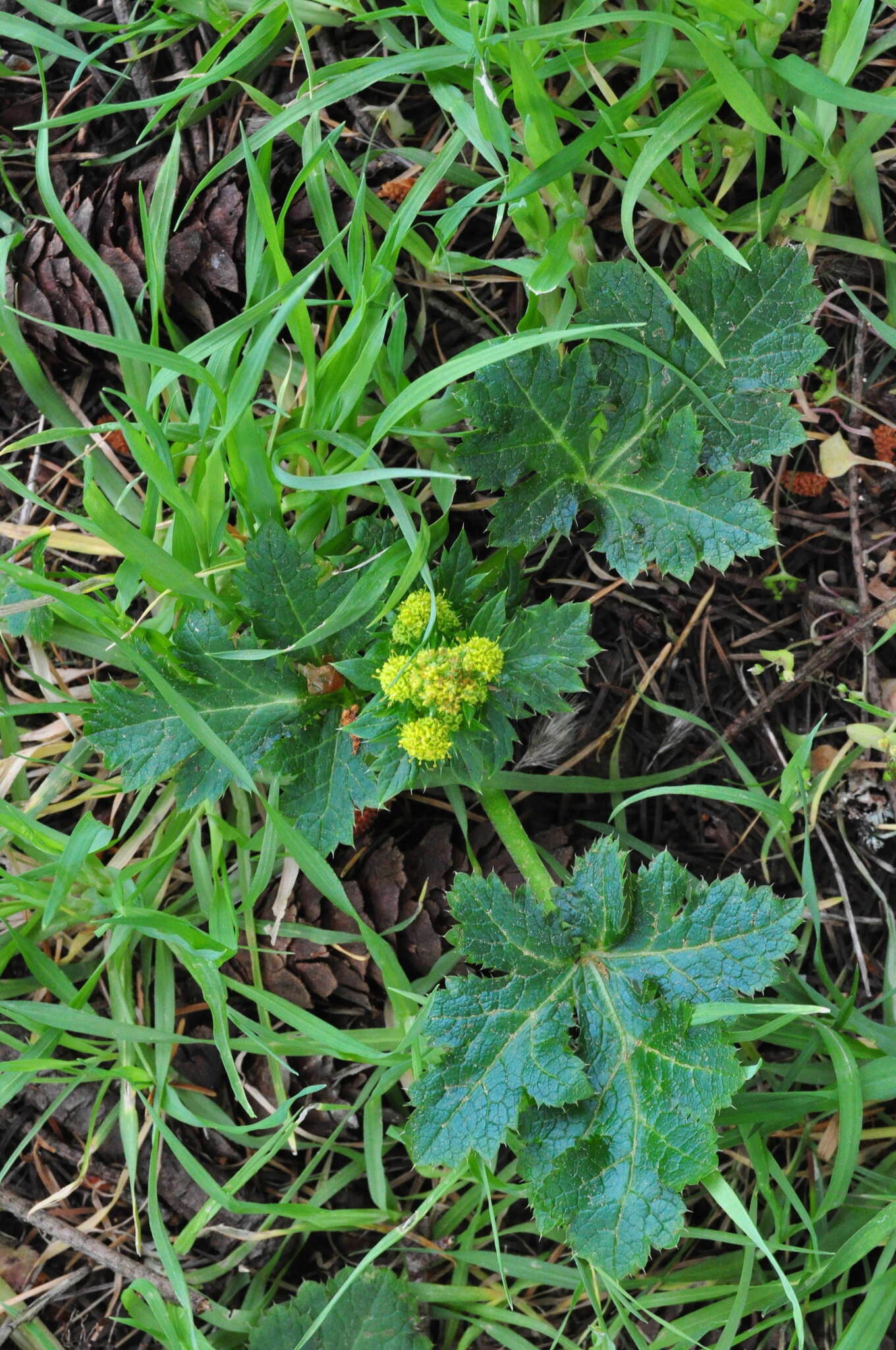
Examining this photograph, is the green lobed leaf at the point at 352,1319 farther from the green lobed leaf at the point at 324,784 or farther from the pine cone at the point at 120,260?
the pine cone at the point at 120,260

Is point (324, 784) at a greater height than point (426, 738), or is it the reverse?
point (426, 738)

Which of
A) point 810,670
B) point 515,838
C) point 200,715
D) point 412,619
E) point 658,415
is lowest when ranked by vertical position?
point 515,838

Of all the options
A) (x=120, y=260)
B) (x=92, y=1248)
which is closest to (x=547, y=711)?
(x=120, y=260)

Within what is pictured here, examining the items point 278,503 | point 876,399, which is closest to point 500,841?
point 278,503

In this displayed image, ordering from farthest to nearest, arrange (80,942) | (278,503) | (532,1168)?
(80,942)
(278,503)
(532,1168)

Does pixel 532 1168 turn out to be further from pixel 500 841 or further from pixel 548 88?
pixel 548 88

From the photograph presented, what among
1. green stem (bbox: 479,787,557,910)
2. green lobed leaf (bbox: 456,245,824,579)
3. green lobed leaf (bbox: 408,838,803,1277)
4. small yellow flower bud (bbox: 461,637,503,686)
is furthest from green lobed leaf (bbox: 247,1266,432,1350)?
green lobed leaf (bbox: 456,245,824,579)

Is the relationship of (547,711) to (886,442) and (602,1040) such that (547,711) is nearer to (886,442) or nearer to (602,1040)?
(602,1040)
